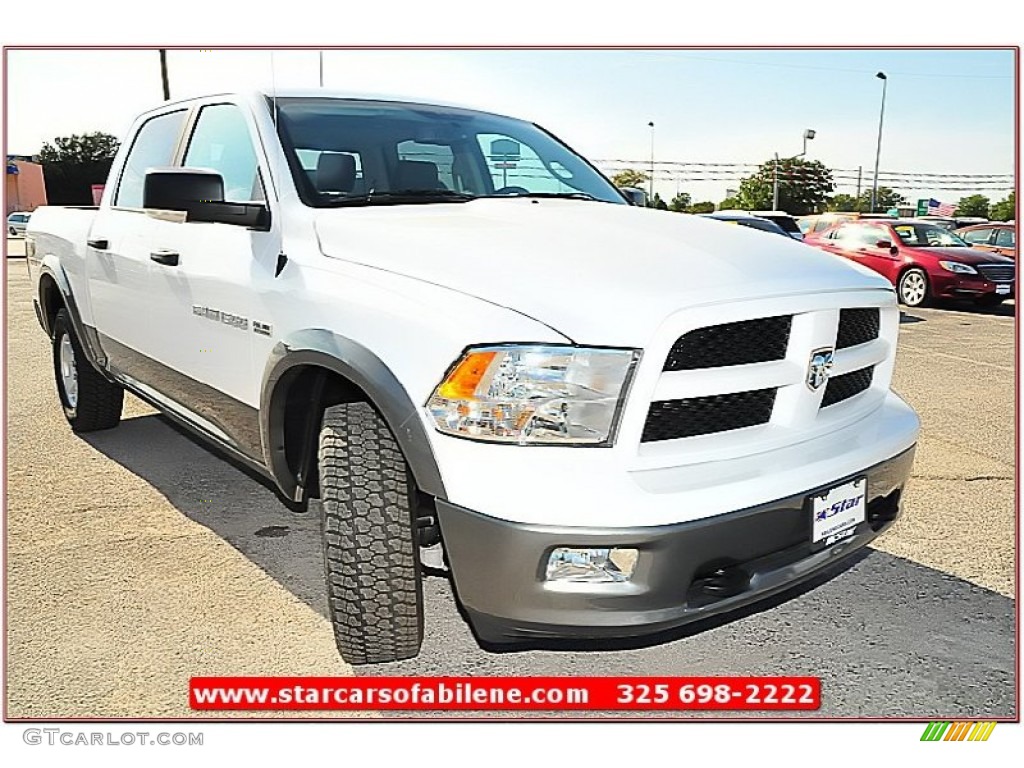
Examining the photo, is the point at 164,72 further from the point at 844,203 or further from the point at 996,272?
the point at 996,272

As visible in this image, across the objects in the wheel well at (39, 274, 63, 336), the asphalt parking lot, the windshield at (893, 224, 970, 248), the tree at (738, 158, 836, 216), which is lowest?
the asphalt parking lot

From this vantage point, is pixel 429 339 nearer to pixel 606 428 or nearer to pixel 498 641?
pixel 606 428

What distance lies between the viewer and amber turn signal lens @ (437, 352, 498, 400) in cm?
216

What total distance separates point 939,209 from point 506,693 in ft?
7.92

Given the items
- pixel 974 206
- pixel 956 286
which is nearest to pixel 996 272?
pixel 956 286

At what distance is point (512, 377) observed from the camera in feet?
7.00

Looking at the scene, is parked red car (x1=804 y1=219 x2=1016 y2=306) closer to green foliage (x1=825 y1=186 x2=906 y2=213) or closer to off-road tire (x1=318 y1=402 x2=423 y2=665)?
green foliage (x1=825 y1=186 x2=906 y2=213)

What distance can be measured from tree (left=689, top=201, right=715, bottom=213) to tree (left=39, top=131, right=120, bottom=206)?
7.04 ft

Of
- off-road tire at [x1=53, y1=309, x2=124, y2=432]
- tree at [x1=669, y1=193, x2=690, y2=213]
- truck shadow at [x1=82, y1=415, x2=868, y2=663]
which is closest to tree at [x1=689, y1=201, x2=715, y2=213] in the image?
tree at [x1=669, y1=193, x2=690, y2=213]

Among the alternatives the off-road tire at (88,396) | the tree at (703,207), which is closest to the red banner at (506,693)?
the tree at (703,207)

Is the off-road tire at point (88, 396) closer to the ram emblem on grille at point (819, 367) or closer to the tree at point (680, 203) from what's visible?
the tree at point (680, 203)

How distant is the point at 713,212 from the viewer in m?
3.14

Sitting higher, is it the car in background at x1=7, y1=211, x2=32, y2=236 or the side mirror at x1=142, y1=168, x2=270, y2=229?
the side mirror at x1=142, y1=168, x2=270, y2=229

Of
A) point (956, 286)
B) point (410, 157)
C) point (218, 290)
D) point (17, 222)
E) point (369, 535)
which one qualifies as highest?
point (410, 157)
